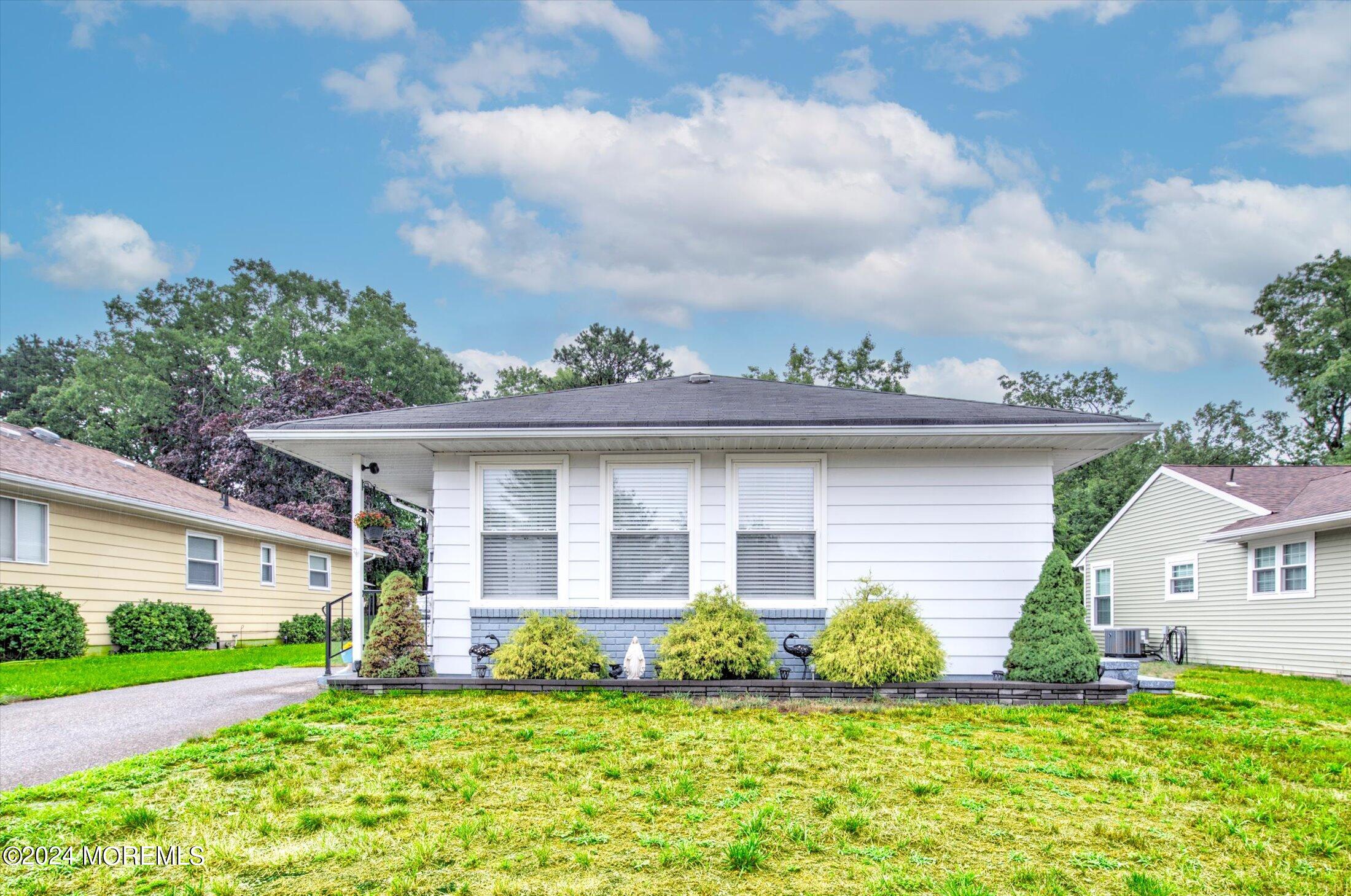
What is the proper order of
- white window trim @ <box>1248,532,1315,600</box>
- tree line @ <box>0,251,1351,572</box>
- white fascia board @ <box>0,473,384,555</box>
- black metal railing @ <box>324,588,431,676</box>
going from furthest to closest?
tree line @ <box>0,251,1351,572</box>, white window trim @ <box>1248,532,1315,600</box>, white fascia board @ <box>0,473,384,555</box>, black metal railing @ <box>324,588,431,676</box>

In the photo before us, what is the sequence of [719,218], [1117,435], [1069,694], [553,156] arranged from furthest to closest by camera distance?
[719,218], [553,156], [1117,435], [1069,694]

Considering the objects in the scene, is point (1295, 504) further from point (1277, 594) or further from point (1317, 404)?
point (1317, 404)

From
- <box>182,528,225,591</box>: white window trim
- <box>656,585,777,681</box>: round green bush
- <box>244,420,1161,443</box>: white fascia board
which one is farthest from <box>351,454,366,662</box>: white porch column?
<box>182,528,225,591</box>: white window trim

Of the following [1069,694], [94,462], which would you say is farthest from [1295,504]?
[94,462]

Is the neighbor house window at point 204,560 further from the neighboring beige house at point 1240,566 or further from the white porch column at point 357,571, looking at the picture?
the neighboring beige house at point 1240,566

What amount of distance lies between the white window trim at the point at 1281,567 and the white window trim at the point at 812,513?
10.4 metres

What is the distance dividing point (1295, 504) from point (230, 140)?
26.0 m

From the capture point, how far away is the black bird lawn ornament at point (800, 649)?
828 cm

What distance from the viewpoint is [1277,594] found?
1470 centimetres

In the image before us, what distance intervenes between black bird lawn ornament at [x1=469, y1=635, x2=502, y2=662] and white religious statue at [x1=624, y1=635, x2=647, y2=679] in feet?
4.54

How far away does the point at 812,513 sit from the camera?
349 inches

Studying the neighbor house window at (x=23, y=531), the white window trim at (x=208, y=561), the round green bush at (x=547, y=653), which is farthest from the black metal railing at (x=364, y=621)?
the white window trim at (x=208, y=561)

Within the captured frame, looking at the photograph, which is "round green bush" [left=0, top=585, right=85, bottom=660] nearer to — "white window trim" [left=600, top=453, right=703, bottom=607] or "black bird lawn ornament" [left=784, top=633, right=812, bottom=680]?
"white window trim" [left=600, top=453, right=703, bottom=607]

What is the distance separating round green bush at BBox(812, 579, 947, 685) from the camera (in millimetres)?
7637
